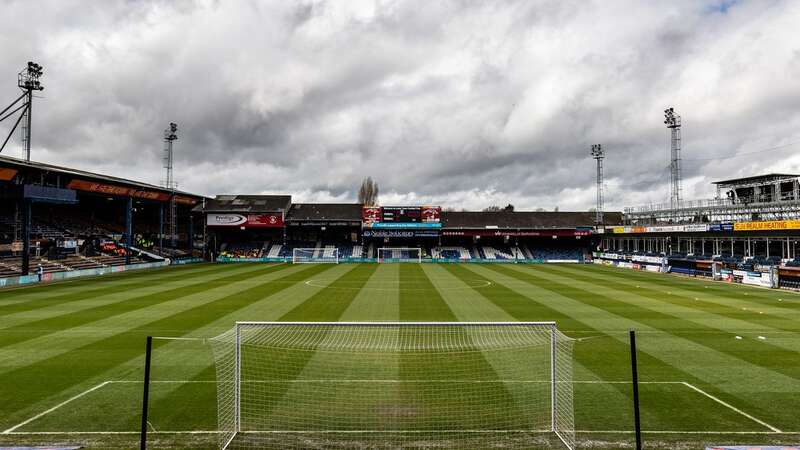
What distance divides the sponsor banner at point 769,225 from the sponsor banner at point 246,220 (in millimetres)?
54010

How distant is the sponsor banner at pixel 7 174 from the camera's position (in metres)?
31.5

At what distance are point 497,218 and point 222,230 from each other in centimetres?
4357

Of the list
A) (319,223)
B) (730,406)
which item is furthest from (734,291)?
(319,223)

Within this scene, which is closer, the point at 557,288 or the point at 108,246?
the point at 557,288

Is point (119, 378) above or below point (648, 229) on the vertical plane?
below

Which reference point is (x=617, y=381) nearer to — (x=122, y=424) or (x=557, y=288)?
(x=122, y=424)

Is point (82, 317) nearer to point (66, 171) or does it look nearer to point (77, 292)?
point (77, 292)

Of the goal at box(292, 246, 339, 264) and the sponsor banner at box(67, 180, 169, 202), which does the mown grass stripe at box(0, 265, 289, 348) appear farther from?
the goal at box(292, 246, 339, 264)

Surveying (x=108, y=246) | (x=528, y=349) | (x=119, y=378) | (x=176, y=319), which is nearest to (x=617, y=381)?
(x=528, y=349)

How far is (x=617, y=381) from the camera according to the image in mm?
10555

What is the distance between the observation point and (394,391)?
9938 mm

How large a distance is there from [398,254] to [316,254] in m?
12.3

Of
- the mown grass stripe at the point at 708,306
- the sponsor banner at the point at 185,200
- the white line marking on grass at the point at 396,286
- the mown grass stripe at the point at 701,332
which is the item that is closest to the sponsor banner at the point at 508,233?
the white line marking on grass at the point at 396,286

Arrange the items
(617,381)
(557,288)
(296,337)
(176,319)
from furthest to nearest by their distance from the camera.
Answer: (557,288) → (176,319) → (296,337) → (617,381)
